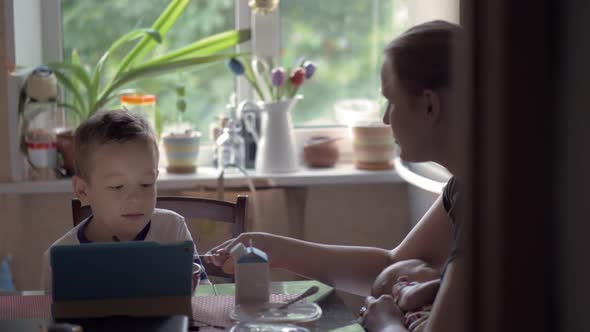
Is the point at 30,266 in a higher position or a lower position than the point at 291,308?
lower

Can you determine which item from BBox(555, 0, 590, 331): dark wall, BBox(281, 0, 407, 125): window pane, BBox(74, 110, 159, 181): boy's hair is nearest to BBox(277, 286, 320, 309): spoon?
BBox(74, 110, 159, 181): boy's hair

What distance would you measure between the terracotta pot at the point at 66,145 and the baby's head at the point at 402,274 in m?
1.22

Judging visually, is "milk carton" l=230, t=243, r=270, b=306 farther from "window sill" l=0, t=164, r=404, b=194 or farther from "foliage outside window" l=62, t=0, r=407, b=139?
"foliage outside window" l=62, t=0, r=407, b=139

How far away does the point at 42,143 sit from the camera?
2.46 metres

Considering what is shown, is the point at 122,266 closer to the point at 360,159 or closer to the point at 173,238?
the point at 173,238

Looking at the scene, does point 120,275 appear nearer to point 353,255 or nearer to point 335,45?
point 353,255

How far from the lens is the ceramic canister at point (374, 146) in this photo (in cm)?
263

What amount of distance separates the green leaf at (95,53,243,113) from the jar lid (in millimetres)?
67

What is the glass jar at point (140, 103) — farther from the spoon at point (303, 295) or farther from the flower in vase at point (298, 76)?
the spoon at point (303, 295)

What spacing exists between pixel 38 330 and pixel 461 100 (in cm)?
77

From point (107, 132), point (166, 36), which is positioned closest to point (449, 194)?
point (107, 132)

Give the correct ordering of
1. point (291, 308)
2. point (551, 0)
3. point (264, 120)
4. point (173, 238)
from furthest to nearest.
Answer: point (264, 120)
point (173, 238)
point (291, 308)
point (551, 0)

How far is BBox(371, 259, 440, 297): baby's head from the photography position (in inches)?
62.7

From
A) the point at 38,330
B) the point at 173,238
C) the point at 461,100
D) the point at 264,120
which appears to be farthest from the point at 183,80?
the point at 461,100
